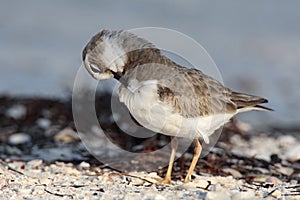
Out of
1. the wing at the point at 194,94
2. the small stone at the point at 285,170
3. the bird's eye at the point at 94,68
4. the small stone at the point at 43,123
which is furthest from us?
the small stone at the point at 43,123

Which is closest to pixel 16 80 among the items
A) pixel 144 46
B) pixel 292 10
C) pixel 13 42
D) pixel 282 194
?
pixel 13 42

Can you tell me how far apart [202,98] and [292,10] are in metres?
15.0

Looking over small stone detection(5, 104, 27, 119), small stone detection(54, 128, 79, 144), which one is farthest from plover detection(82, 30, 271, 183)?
small stone detection(5, 104, 27, 119)

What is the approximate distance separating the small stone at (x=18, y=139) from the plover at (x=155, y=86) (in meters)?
2.38

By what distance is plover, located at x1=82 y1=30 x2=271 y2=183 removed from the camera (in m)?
4.77

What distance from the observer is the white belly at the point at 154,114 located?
4727mm

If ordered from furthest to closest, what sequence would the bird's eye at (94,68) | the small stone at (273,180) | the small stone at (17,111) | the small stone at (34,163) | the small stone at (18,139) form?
the small stone at (17,111) → the small stone at (18,139) → the small stone at (34,163) → the small stone at (273,180) → the bird's eye at (94,68)

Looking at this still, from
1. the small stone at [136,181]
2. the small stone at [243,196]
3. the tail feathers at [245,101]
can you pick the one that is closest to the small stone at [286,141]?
the tail feathers at [245,101]

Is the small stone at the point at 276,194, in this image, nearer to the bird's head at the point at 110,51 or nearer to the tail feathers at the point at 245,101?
the tail feathers at the point at 245,101

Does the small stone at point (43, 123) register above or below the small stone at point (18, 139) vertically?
above

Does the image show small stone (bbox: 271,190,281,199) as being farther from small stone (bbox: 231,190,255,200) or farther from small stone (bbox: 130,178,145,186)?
small stone (bbox: 130,178,145,186)

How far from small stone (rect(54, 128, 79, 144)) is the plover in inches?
81.9

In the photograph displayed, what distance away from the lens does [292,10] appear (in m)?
19.5

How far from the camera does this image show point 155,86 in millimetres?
4805
